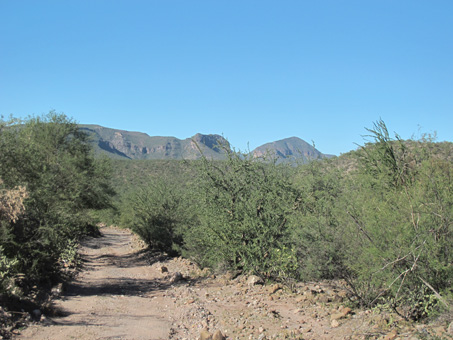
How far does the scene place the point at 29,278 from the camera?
1095cm

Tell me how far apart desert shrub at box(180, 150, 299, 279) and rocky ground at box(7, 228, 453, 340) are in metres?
0.75

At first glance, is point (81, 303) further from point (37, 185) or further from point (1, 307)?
point (37, 185)

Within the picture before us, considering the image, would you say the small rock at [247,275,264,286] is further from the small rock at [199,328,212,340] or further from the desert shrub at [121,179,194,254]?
the desert shrub at [121,179,194,254]

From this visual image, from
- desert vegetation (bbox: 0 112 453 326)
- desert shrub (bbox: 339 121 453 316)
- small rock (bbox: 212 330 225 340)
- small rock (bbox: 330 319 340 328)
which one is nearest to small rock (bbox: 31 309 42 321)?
desert vegetation (bbox: 0 112 453 326)

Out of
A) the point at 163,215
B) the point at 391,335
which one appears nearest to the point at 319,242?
the point at 391,335

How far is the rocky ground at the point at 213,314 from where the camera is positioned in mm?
7031

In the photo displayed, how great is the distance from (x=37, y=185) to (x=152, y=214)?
8986 mm

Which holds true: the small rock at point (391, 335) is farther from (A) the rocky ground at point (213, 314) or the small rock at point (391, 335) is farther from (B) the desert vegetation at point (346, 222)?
(B) the desert vegetation at point (346, 222)

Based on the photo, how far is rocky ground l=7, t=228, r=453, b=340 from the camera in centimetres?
703

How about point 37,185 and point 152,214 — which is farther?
point 152,214

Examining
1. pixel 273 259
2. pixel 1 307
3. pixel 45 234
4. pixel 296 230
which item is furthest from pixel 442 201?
pixel 45 234

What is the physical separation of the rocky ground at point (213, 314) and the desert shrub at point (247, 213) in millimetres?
747

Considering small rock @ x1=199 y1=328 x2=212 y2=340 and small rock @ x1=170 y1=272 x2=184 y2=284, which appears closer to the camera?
small rock @ x1=199 y1=328 x2=212 y2=340

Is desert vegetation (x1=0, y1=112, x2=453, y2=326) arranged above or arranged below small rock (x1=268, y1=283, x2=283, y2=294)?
above
